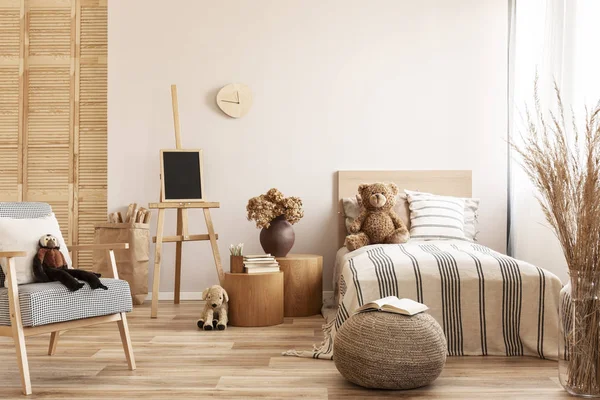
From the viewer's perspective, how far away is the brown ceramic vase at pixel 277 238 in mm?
4363

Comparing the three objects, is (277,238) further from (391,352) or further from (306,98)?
(391,352)

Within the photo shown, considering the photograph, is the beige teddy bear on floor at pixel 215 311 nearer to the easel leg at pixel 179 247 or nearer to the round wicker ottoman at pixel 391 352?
the easel leg at pixel 179 247

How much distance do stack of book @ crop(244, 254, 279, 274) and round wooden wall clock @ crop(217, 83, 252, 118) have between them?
140 cm

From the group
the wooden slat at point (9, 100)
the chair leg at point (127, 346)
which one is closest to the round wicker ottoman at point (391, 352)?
the chair leg at point (127, 346)

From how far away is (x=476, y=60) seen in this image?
4957 millimetres

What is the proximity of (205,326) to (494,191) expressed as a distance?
8.29ft

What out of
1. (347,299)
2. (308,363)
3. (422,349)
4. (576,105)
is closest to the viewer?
(422,349)

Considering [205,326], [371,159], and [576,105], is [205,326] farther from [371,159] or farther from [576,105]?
[576,105]

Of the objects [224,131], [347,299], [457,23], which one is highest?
[457,23]

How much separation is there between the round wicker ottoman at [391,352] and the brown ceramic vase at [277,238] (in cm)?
178

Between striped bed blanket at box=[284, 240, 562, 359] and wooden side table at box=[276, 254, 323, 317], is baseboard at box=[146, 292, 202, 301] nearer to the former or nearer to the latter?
wooden side table at box=[276, 254, 323, 317]

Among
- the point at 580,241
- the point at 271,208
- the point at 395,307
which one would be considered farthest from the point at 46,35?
the point at 580,241

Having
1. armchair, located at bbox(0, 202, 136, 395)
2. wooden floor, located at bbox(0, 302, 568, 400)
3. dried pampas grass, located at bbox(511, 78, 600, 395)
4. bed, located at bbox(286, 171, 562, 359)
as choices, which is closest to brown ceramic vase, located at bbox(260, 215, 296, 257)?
wooden floor, located at bbox(0, 302, 568, 400)

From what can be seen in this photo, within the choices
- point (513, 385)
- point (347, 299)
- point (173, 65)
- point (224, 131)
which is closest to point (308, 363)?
point (347, 299)
